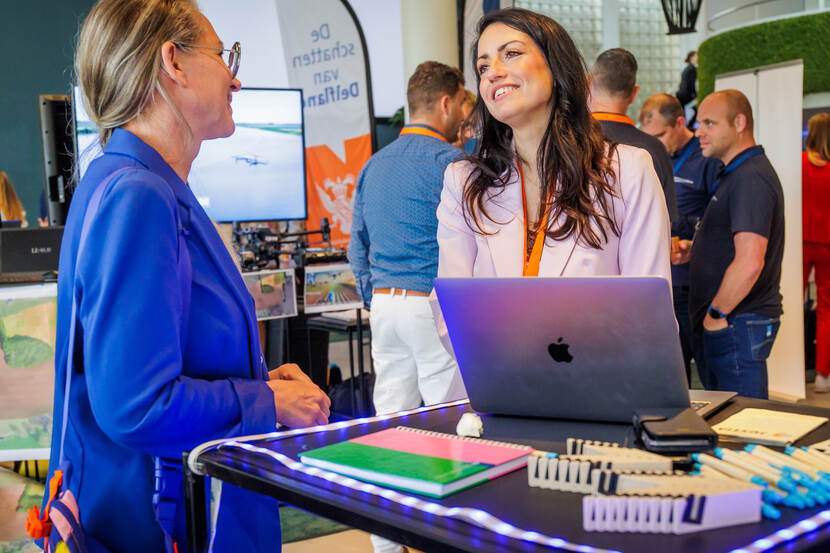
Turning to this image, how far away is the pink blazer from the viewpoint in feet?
5.55

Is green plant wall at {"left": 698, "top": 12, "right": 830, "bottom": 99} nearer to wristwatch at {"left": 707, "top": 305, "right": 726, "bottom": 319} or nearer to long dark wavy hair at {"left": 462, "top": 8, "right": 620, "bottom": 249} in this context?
wristwatch at {"left": 707, "top": 305, "right": 726, "bottom": 319}

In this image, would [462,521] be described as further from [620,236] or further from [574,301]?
[620,236]

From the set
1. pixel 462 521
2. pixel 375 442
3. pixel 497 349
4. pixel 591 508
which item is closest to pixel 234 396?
pixel 375 442

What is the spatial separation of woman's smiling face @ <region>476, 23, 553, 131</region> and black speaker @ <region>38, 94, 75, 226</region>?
2299 millimetres

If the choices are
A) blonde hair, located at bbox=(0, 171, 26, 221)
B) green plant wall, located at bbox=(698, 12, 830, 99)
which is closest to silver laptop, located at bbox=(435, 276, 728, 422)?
blonde hair, located at bbox=(0, 171, 26, 221)

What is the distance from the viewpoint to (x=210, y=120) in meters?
1.36

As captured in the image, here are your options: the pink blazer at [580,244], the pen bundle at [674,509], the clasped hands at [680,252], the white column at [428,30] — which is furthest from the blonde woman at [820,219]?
the pen bundle at [674,509]

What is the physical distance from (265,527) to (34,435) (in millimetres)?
1574

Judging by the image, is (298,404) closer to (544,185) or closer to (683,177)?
(544,185)

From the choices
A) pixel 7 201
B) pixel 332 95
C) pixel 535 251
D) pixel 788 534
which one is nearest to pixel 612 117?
pixel 535 251

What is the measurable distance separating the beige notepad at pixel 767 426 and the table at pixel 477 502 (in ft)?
0.08

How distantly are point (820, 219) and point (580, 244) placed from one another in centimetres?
472

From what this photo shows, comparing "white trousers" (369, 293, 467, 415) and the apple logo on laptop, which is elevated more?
the apple logo on laptop

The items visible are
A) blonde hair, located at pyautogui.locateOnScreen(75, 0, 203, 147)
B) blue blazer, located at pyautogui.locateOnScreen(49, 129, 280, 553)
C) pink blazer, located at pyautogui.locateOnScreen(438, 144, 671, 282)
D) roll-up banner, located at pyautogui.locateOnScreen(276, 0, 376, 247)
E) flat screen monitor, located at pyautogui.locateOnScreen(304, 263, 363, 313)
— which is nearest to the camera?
blue blazer, located at pyautogui.locateOnScreen(49, 129, 280, 553)
